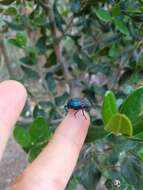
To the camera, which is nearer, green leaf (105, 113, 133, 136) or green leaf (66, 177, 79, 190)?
green leaf (105, 113, 133, 136)

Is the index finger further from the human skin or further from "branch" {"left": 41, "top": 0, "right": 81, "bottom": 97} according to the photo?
"branch" {"left": 41, "top": 0, "right": 81, "bottom": 97}

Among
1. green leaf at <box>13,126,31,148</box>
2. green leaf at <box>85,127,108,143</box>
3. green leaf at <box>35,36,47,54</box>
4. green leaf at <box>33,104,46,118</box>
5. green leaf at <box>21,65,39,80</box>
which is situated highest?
green leaf at <box>85,127,108,143</box>

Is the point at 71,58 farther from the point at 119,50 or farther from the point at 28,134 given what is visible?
the point at 28,134

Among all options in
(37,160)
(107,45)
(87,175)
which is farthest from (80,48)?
(37,160)

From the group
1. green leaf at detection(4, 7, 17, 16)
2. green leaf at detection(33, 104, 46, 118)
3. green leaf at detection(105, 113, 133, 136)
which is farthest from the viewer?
green leaf at detection(33, 104, 46, 118)

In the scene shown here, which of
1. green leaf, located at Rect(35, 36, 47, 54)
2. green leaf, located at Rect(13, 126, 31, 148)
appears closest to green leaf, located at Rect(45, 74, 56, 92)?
green leaf, located at Rect(35, 36, 47, 54)

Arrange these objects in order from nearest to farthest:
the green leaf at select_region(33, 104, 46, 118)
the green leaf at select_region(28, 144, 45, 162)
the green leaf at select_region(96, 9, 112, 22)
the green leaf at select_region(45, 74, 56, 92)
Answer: the green leaf at select_region(28, 144, 45, 162), the green leaf at select_region(96, 9, 112, 22), the green leaf at select_region(33, 104, 46, 118), the green leaf at select_region(45, 74, 56, 92)

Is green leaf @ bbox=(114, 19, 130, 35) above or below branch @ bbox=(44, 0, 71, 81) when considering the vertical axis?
above
